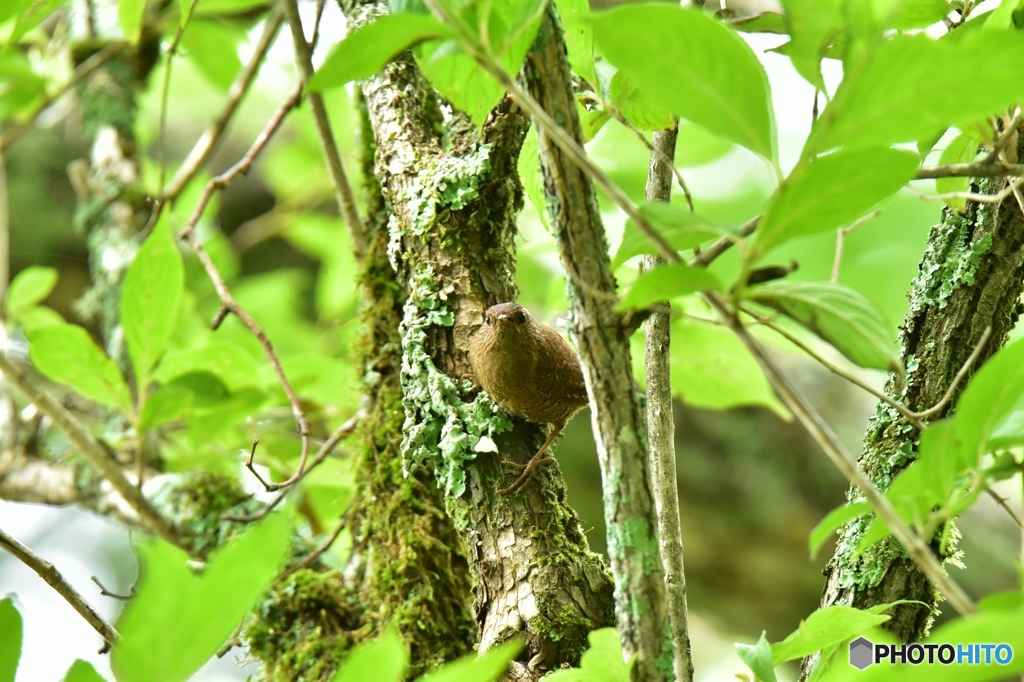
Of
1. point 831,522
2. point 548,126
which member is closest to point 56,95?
point 548,126

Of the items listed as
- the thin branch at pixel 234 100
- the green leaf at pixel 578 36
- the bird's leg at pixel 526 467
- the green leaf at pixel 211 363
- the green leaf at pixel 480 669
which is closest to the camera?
the green leaf at pixel 480 669

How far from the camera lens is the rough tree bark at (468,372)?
1.22 m

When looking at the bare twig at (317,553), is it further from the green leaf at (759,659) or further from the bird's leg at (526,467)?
Answer: the green leaf at (759,659)

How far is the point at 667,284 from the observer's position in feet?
2.29

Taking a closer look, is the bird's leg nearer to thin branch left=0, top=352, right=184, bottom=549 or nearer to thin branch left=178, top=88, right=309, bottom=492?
thin branch left=178, top=88, right=309, bottom=492

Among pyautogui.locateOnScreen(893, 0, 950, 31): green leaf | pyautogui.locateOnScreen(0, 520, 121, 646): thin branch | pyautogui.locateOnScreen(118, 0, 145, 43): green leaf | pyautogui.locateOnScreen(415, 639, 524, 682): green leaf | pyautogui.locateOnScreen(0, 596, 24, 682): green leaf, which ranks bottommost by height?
pyautogui.locateOnScreen(415, 639, 524, 682): green leaf

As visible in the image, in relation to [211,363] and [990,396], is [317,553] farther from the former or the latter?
[990,396]

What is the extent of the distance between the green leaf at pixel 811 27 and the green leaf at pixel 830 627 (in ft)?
1.94

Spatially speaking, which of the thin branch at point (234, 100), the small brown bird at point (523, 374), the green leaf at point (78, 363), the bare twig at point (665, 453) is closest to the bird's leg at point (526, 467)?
the small brown bird at point (523, 374)

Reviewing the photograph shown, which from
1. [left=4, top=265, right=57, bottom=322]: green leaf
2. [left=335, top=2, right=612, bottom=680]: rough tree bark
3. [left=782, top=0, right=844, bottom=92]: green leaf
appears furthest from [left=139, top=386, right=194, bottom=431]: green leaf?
[left=782, top=0, right=844, bottom=92]: green leaf

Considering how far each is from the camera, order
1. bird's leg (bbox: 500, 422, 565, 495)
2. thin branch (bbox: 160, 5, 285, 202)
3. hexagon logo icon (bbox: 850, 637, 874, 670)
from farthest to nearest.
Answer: thin branch (bbox: 160, 5, 285, 202) → bird's leg (bbox: 500, 422, 565, 495) → hexagon logo icon (bbox: 850, 637, 874, 670)

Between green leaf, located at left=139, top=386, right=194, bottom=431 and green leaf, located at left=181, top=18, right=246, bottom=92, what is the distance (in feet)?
3.79

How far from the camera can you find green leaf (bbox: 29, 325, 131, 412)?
5.53 ft

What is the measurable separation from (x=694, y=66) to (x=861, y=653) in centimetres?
90
